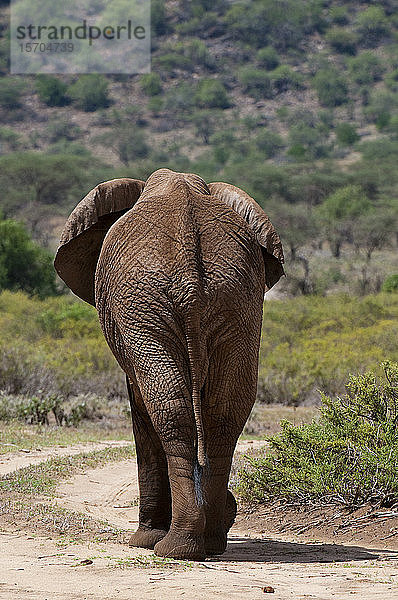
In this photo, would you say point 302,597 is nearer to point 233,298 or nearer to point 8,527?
point 233,298

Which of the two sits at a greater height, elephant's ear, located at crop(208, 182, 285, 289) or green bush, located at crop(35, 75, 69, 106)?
green bush, located at crop(35, 75, 69, 106)

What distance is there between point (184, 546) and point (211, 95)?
84.0 m

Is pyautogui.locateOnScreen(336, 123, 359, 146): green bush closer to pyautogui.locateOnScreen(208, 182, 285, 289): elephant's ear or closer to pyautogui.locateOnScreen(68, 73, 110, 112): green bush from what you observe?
pyautogui.locateOnScreen(68, 73, 110, 112): green bush

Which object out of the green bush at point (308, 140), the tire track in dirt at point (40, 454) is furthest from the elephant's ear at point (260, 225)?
the green bush at point (308, 140)

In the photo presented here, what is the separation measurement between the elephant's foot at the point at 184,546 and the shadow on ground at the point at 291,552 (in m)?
0.25

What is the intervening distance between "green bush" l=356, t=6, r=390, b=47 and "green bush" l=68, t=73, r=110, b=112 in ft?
91.4

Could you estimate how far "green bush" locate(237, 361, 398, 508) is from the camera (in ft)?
22.2

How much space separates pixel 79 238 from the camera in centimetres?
586

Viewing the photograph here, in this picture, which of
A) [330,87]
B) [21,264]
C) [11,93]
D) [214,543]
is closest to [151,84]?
[11,93]

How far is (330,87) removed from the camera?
87.8 meters

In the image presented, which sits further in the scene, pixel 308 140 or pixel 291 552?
pixel 308 140

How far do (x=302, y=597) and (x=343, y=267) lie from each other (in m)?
36.3

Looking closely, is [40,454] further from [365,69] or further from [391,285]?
[365,69]

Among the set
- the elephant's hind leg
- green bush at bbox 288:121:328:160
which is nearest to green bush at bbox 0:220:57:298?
the elephant's hind leg
